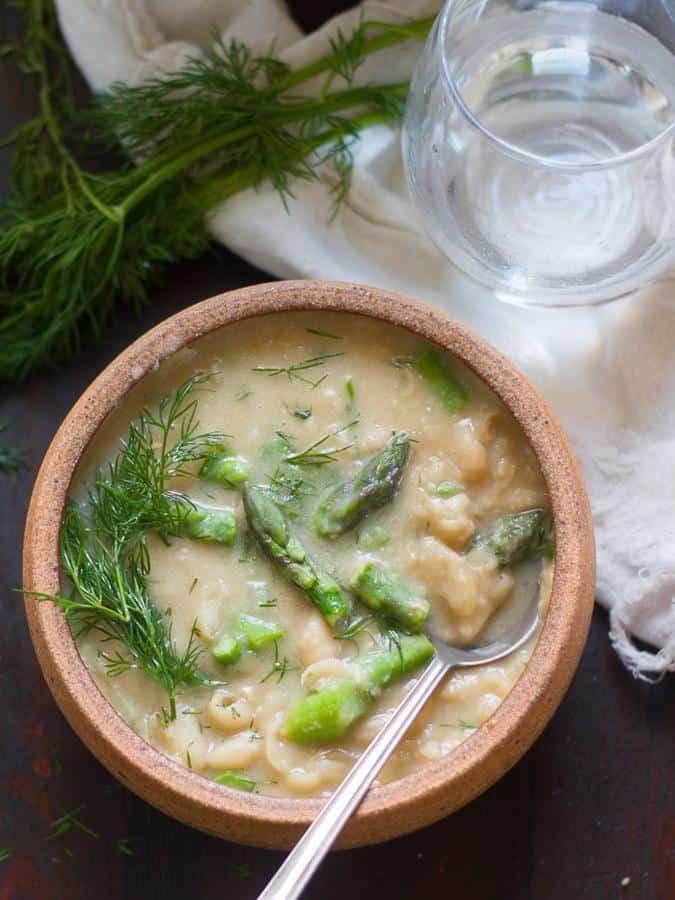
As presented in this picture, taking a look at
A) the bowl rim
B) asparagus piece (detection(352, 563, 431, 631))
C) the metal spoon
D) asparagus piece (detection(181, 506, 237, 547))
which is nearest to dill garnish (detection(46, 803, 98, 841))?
the bowl rim

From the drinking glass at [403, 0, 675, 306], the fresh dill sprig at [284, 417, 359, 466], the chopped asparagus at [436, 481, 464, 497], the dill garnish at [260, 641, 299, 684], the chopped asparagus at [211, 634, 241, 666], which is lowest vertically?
the dill garnish at [260, 641, 299, 684]

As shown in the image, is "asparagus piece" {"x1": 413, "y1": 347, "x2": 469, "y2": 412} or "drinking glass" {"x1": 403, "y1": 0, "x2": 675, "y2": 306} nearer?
"asparagus piece" {"x1": 413, "y1": 347, "x2": 469, "y2": 412}

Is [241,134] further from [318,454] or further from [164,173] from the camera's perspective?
[318,454]

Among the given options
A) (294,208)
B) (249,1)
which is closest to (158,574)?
(294,208)

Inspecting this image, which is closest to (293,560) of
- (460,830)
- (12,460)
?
(460,830)

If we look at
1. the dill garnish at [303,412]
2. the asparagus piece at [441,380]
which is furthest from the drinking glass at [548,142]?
the dill garnish at [303,412]

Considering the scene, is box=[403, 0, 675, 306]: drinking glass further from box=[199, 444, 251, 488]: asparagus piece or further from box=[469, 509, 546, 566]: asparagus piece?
box=[199, 444, 251, 488]: asparagus piece

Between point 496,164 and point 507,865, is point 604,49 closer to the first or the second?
point 496,164

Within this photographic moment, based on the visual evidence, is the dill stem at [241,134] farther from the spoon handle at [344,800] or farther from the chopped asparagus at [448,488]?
the spoon handle at [344,800]
